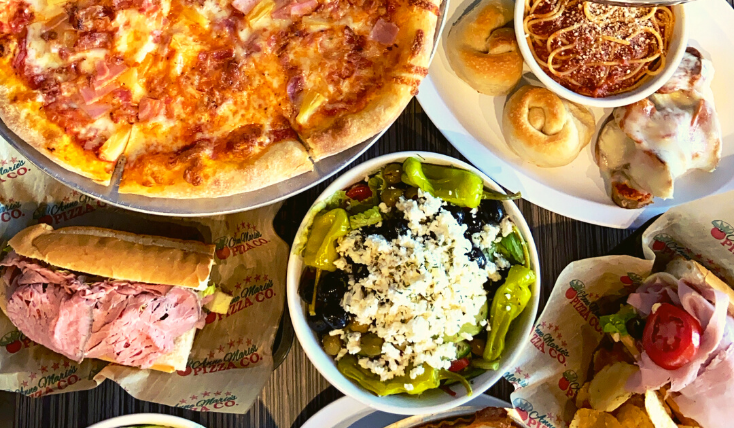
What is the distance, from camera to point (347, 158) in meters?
2.11

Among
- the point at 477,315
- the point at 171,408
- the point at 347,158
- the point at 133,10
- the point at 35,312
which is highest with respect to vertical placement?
the point at 133,10

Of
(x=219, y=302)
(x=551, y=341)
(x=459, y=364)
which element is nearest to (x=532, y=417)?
(x=551, y=341)

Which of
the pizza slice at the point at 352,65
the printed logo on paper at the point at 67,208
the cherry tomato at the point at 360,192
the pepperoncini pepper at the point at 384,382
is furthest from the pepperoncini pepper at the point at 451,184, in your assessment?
the printed logo on paper at the point at 67,208

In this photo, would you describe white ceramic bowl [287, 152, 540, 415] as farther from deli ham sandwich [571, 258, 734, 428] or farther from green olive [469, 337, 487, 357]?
deli ham sandwich [571, 258, 734, 428]

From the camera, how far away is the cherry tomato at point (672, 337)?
7.58 ft

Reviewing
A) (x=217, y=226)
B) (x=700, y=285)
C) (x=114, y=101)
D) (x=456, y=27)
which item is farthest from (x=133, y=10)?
(x=700, y=285)

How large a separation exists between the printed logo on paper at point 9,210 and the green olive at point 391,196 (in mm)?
1645

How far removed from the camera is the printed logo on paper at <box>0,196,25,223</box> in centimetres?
241

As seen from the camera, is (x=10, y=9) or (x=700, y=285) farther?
(x=700, y=285)

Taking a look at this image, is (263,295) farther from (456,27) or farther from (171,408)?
(456,27)

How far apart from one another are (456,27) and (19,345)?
2.39 meters

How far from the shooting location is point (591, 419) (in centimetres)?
240

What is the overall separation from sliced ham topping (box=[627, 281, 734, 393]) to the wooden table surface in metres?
0.42

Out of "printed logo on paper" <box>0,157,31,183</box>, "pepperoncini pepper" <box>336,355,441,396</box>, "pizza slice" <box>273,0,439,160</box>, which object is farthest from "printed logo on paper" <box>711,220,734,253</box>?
"printed logo on paper" <box>0,157,31,183</box>
